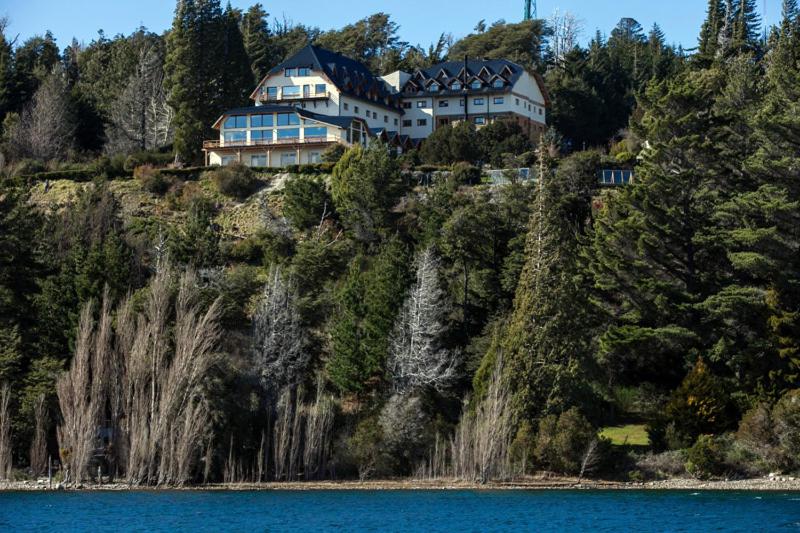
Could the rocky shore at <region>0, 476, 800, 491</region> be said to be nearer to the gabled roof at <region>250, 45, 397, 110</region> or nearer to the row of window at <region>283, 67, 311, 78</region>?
the gabled roof at <region>250, 45, 397, 110</region>

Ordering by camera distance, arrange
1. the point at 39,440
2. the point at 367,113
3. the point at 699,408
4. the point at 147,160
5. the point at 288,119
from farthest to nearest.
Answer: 1. the point at 367,113
2. the point at 288,119
3. the point at 147,160
4. the point at 39,440
5. the point at 699,408

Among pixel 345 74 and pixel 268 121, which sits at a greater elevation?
pixel 345 74

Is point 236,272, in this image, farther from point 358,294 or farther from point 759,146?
point 759,146

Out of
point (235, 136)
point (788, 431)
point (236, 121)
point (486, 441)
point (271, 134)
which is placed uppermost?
point (236, 121)

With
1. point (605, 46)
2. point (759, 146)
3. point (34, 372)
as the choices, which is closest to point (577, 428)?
point (759, 146)

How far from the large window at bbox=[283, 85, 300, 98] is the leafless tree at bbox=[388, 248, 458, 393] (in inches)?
1619

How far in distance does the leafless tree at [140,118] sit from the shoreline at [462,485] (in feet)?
166

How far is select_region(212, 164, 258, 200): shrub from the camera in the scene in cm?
8481

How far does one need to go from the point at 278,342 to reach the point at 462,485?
39.5 ft

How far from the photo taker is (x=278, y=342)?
5950cm

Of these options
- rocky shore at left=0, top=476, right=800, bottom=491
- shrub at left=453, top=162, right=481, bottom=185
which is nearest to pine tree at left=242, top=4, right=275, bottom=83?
shrub at left=453, top=162, right=481, bottom=185

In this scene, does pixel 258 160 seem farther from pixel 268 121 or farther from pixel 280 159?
pixel 268 121

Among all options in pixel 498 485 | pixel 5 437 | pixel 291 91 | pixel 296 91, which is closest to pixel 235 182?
pixel 296 91

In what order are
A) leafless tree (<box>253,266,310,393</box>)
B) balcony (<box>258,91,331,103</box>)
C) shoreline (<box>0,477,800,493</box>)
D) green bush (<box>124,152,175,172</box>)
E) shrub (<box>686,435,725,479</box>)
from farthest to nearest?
balcony (<box>258,91,331,103</box>), green bush (<box>124,152,175,172</box>), leafless tree (<box>253,266,310,393</box>), shrub (<box>686,435,725,479</box>), shoreline (<box>0,477,800,493</box>)
